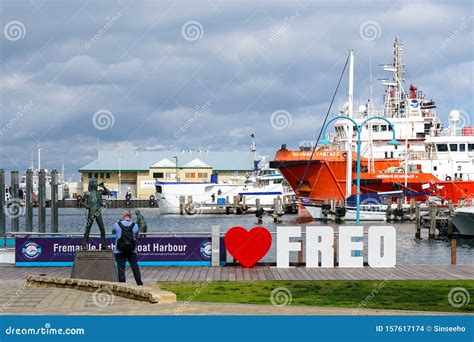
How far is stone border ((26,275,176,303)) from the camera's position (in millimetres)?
18766

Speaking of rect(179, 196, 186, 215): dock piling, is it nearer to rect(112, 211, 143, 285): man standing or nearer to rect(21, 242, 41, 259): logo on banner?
rect(21, 242, 41, 259): logo on banner

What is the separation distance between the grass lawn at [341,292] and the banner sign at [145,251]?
536 centimetres

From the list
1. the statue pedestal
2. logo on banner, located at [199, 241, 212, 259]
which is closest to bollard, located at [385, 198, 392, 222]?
logo on banner, located at [199, 241, 212, 259]

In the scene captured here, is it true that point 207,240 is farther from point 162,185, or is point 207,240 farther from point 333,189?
point 162,185

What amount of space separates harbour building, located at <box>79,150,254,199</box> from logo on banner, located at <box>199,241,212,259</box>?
11124cm

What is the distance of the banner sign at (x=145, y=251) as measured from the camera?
30.0 meters

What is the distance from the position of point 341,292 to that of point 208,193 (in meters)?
91.6

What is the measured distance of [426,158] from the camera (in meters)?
86.9

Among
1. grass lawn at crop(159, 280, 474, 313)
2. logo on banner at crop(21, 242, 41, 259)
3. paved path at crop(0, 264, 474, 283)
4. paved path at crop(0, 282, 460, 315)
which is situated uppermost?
logo on banner at crop(21, 242, 41, 259)

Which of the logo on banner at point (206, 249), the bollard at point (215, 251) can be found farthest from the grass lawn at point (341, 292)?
the logo on banner at point (206, 249)

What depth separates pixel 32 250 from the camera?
99.0ft

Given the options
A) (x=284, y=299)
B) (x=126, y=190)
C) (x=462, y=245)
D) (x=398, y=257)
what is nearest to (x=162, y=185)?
(x=126, y=190)

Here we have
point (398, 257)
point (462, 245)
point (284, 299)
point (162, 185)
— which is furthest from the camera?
point (162, 185)
